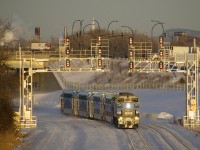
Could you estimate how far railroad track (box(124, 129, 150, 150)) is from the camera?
125ft

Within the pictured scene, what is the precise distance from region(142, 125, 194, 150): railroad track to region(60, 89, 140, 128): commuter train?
8.11ft

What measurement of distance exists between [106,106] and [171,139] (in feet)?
52.6

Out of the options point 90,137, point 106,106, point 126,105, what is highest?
point 126,105

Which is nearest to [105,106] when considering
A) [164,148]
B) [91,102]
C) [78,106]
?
[91,102]

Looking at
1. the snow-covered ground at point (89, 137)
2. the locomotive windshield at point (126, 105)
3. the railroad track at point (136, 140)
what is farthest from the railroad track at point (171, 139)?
the locomotive windshield at point (126, 105)

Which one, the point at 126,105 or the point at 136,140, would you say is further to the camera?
the point at 126,105

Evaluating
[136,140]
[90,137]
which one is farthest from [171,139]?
[90,137]

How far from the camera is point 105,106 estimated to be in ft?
192

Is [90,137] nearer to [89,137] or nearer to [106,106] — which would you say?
[89,137]

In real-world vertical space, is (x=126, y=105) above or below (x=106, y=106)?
above

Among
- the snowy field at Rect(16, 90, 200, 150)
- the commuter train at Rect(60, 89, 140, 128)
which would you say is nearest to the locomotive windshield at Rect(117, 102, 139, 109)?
the commuter train at Rect(60, 89, 140, 128)

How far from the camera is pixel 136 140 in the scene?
42.4 metres

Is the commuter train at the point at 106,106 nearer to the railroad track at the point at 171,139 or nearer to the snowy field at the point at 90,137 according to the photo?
the snowy field at the point at 90,137

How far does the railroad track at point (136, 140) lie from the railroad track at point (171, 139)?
138 cm
